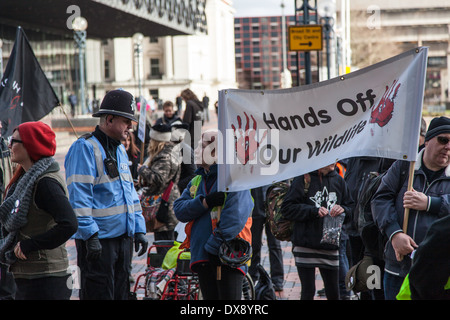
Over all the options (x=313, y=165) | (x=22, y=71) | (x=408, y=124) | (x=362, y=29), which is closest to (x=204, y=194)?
(x=313, y=165)

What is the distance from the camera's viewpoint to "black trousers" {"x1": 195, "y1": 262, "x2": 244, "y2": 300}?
4.77m

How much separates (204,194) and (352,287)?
49.9 inches

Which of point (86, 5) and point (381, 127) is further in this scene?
point (86, 5)

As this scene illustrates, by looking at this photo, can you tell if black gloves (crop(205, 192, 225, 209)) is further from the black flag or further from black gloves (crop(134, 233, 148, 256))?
the black flag

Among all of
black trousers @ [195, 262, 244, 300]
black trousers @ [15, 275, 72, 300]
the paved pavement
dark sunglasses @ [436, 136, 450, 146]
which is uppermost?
dark sunglasses @ [436, 136, 450, 146]

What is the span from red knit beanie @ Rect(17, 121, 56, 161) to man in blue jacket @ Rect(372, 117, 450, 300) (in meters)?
2.06

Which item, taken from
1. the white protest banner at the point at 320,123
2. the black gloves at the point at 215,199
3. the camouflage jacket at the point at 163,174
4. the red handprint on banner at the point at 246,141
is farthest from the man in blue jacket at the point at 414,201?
the camouflage jacket at the point at 163,174

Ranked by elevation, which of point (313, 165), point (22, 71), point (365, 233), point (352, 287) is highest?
point (22, 71)

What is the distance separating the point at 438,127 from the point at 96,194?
228cm

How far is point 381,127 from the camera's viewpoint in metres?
4.41

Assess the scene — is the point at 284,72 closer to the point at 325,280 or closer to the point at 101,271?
the point at 325,280

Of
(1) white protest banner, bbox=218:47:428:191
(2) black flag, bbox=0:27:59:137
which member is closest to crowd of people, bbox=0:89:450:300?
(1) white protest banner, bbox=218:47:428:191
